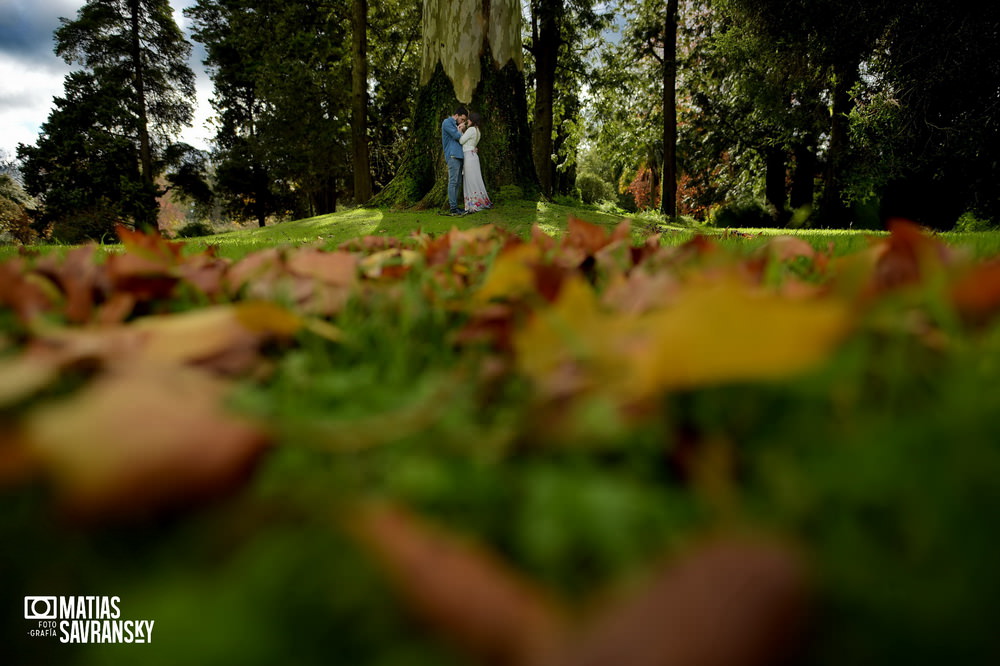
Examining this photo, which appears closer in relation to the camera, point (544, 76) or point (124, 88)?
point (544, 76)

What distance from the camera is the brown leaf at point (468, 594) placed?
28 centimetres

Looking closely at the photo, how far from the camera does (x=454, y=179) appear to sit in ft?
28.1

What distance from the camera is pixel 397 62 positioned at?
19984mm

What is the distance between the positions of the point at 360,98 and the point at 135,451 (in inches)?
563

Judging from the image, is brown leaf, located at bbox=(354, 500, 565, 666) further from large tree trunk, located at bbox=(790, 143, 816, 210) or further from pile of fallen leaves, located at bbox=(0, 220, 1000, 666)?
large tree trunk, located at bbox=(790, 143, 816, 210)

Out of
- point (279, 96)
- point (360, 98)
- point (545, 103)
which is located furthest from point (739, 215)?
point (279, 96)

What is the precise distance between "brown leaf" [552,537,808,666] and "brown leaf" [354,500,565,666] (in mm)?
23

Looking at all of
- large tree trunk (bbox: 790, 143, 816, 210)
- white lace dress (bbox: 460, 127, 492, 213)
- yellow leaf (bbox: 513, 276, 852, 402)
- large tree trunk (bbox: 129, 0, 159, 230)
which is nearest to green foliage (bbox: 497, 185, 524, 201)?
white lace dress (bbox: 460, 127, 492, 213)

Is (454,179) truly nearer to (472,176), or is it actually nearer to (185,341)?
(472,176)

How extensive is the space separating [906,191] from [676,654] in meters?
20.9

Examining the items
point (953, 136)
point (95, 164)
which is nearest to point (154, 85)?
point (95, 164)

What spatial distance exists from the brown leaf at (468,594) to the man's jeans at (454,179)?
27.7 ft

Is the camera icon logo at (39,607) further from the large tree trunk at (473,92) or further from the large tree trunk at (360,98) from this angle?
the large tree trunk at (360,98)

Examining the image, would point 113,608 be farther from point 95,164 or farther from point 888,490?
point 95,164
